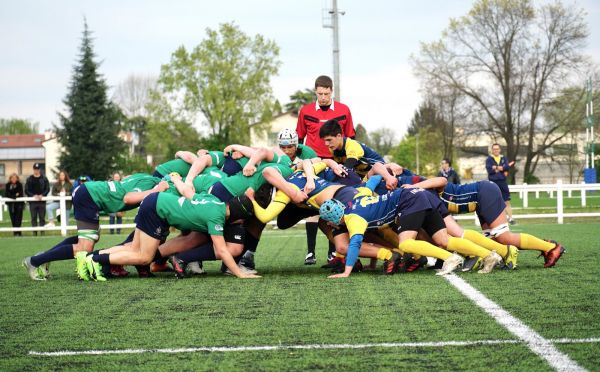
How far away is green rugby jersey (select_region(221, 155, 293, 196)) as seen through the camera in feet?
30.1

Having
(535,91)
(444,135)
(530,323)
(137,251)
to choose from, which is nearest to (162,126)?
(444,135)

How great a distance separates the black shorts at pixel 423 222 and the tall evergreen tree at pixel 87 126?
174ft

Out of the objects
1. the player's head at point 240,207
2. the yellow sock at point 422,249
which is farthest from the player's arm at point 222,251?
the yellow sock at point 422,249

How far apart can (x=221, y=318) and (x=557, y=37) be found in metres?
45.5

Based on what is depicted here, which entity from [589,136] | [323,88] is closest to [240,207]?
[323,88]

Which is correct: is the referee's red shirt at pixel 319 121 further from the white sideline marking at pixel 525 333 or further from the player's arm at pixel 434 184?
the white sideline marking at pixel 525 333

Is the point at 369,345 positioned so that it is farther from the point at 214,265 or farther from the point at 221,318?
the point at 214,265

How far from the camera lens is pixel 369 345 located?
5051mm

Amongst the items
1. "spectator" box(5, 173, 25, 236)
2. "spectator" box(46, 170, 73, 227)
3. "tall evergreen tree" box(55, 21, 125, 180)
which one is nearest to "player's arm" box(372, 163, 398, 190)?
"spectator" box(46, 170, 73, 227)

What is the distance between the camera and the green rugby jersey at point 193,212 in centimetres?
865

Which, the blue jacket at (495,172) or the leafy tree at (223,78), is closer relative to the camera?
the blue jacket at (495,172)

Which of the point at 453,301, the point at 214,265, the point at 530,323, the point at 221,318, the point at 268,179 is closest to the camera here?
the point at 530,323

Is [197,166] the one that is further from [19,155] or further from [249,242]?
[19,155]

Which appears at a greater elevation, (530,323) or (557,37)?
(557,37)
